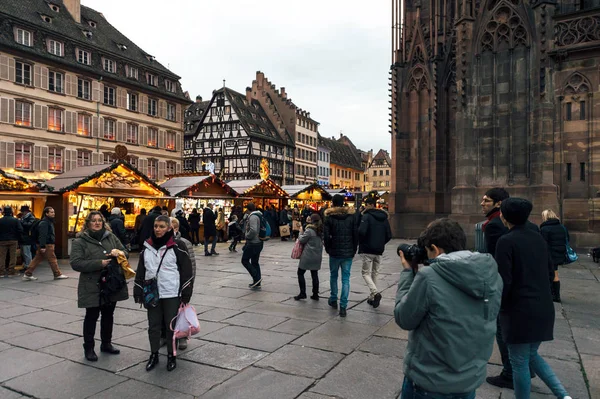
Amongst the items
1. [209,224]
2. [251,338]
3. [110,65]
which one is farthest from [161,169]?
[251,338]

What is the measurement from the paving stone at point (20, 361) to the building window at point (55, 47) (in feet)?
111

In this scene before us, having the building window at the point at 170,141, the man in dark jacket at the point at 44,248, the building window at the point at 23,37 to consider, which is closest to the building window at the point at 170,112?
the building window at the point at 170,141

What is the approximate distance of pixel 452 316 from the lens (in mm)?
2359

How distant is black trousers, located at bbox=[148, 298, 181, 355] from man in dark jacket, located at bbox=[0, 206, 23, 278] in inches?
309

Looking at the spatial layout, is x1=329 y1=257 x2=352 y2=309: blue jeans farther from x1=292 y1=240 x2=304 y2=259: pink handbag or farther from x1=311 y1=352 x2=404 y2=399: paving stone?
x1=311 y1=352 x2=404 y2=399: paving stone

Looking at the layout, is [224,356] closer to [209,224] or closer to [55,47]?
[209,224]

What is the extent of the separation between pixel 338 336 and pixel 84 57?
36.9 meters

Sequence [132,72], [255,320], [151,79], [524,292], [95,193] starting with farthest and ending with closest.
Result: [151,79] → [132,72] → [95,193] → [255,320] → [524,292]

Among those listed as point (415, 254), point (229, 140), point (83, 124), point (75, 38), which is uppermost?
point (75, 38)

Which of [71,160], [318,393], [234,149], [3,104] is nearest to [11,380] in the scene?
[318,393]

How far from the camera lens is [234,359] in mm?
5051

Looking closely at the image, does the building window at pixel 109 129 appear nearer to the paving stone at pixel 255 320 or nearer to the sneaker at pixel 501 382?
the paving stone at pixel 255 320

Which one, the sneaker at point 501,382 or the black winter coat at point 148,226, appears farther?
the black winter coat at point 148,226

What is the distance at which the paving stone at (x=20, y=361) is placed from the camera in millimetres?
4688
